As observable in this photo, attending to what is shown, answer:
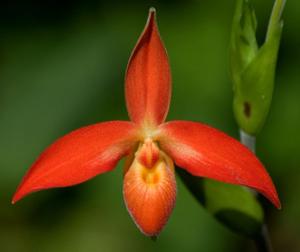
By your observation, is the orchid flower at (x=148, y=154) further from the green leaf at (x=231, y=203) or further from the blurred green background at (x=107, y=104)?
the blurred green background at (x=107, y=104)

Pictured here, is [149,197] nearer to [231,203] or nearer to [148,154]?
[148,154]

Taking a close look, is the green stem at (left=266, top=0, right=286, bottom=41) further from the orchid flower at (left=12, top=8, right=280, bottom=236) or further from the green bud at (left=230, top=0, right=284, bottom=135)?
the orchid flower at (left=12, top=8, right=280, bottom=236)

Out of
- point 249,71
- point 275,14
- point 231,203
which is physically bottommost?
point 231,203

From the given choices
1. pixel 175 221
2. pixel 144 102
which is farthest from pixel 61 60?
pixel 144 102

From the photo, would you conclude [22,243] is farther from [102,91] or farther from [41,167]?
[41,167]

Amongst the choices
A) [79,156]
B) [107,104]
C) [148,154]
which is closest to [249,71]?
[148,154]

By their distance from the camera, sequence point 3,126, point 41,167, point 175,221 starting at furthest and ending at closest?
point 3,126, point 175,221, point 41,167
